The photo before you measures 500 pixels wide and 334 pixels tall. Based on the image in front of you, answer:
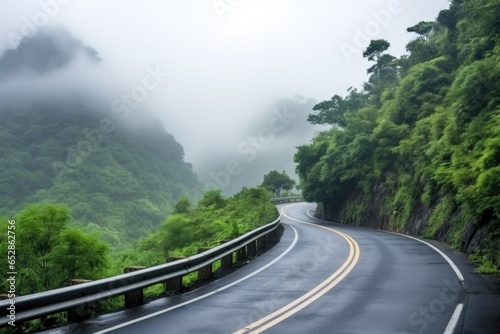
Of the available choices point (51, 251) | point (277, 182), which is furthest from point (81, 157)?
point (51, 251)

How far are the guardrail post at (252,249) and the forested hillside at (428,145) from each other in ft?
25.5

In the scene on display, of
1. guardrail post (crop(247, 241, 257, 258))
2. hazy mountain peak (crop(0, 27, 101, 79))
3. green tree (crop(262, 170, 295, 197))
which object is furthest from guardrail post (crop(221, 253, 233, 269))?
hazy mountain peak (crop(0, 27, 101, 79))

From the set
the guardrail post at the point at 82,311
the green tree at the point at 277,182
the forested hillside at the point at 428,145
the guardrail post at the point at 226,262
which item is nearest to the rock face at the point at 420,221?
the forested hillside at the point at 428,145

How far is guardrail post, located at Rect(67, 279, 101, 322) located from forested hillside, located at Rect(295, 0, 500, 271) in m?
10.5

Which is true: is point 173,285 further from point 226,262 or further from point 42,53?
point 42,53

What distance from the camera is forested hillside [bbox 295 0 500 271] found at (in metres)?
18.6

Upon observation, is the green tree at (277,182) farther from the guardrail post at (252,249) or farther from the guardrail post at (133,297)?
the guardrail post at (133,297)

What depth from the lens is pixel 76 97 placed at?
6127 inches

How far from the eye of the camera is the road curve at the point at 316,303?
7.52 metres

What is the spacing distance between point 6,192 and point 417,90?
80746 mm

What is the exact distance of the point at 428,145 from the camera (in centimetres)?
3050

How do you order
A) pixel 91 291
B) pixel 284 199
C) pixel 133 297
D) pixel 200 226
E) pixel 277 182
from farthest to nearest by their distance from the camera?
pixel 277 182
pixel 284 199
pixel 200 226
pixel 133 297
pixel 91 291

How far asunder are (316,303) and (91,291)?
4.28 metres

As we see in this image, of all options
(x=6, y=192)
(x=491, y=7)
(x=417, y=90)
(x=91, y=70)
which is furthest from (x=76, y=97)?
(x=491, y=7)
